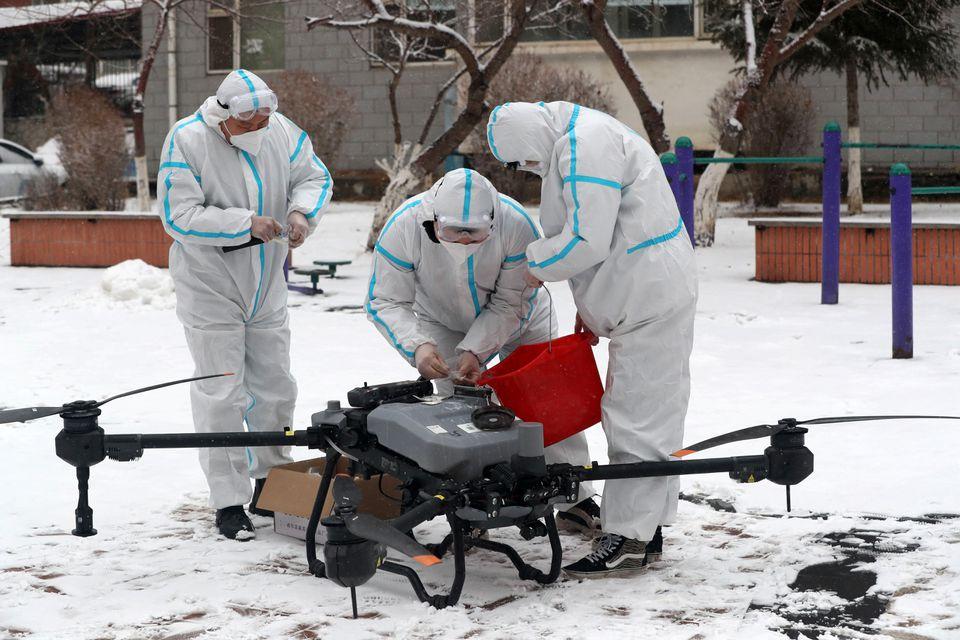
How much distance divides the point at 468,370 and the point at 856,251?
25.7ft

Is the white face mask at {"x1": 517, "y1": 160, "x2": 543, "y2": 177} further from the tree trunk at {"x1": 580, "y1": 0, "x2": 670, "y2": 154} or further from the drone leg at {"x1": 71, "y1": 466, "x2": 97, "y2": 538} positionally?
the tree trunk at {"x1": 580, "y1": 0, "x2": 670, "y2": 154}

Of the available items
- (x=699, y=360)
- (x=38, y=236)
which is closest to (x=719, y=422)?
(x=699, y=360)

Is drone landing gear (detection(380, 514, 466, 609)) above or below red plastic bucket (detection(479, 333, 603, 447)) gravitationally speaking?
below

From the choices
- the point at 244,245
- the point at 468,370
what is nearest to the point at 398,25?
the point at 244,245

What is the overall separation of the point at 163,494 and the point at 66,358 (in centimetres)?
346

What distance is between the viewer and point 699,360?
309 inches

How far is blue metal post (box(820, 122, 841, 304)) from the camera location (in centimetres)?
988

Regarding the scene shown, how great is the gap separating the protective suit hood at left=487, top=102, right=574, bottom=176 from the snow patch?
695cm

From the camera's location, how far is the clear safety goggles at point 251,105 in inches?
177

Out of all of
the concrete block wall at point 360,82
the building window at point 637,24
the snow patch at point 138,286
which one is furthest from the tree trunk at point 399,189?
the concrete block wall at point 360,82

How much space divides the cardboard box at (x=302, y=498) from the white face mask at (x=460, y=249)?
0.83 metres

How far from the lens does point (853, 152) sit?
18.2 m

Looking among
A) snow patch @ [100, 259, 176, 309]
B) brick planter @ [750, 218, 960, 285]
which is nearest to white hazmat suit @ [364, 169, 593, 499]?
snow patch @ [100, 259, 176, 309]

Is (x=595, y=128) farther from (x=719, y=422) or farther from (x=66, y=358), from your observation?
(x=66, y=358)
